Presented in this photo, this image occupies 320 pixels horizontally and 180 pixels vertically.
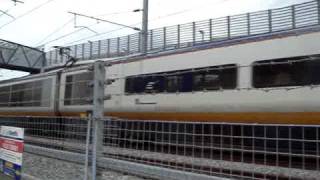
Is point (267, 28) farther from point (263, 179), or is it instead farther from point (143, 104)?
point (263, 179)

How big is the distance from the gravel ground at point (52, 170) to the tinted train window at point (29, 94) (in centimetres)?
1151

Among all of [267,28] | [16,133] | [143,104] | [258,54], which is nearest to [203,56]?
[258,54]

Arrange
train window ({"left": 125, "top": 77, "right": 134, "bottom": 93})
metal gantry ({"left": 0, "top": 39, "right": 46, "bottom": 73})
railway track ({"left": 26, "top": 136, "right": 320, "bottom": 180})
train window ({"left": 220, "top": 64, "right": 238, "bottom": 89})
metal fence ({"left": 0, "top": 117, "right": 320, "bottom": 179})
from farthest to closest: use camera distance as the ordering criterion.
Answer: metal gantry ({"left": 0, "top": 39, "right": 46, "bottom": 73}), train window ({"left": 125, "top": 77, "right": 134, "bottom": 93}), train window ({"left": 220, "top": 64, "right": 238, "bottom": 89}), railway track ({"left": 26, "top": 136, "right": 320, "bottom": 180}), metal fence ({"left": 0, "top": 117, "right": 320, "bottom": 179})

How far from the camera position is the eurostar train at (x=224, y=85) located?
1199cm

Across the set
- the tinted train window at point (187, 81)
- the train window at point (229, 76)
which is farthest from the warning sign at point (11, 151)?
the train window at point (229, 76)

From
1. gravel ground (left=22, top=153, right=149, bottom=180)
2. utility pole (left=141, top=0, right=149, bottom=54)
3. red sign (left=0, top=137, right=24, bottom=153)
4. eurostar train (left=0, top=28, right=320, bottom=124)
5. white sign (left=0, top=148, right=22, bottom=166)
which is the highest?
utility pole (left=141, top=0, right=149, bottom=54)

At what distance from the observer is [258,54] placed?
1310 cm

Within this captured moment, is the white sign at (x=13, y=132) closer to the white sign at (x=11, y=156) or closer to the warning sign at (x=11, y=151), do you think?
the warning sign at (x=11, y=151)

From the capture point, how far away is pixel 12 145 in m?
7.12

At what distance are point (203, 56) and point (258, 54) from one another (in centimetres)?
205

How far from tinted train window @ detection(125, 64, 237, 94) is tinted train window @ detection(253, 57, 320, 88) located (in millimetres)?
811

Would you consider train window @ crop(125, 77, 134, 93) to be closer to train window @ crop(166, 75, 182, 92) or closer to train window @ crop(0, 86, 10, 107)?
train window @ crop(166, 75, 182, 92)

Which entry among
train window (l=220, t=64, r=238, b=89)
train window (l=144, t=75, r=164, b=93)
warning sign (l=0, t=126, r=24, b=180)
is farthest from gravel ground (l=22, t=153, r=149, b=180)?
train window (l=144, t=75, r=164, b=93)

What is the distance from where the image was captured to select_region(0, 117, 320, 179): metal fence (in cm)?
483
